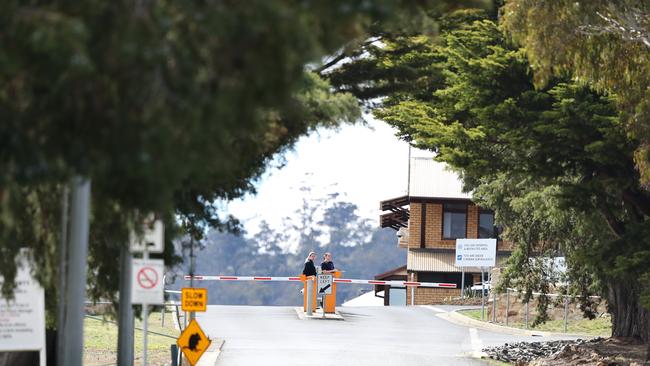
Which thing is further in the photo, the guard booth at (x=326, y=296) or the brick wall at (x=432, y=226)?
the brick wall at (x=432, y=226)

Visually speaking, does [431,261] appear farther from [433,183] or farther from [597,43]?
[597,43]

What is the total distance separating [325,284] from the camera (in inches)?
1384

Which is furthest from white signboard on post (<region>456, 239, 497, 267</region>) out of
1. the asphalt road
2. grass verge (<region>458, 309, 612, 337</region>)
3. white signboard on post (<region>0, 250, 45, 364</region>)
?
white signboard on post (<region>0, 250, 45, 364</region>)

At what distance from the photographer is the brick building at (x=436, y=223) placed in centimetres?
6256

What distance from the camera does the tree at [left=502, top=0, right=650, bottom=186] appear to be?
18.4 metres

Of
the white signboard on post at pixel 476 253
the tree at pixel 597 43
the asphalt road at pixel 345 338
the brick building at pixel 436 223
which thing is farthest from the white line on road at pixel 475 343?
the brick building at pixel 436 223

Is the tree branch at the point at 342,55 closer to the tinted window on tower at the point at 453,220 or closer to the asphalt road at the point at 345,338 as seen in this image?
the asphalt road at the point at 345,338

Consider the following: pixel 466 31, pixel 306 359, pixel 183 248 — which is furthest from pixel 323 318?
pixel 183 248

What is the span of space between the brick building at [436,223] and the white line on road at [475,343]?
28.1 metres

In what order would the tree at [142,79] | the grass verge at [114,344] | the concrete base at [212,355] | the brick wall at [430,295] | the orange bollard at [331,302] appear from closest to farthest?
the tree at [142,79] < the concrete base at [212,355] < the grass verge at [114,344] < the orange bollard at [331,302] < the brick wall at [430,295]

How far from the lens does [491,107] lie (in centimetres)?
2273

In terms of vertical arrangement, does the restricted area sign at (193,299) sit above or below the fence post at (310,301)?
above

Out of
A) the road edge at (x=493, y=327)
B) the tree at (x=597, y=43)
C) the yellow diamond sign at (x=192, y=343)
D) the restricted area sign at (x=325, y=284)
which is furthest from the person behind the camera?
the restricted area sign at (x=325, y=284)

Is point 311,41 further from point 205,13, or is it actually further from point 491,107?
point 491,107
